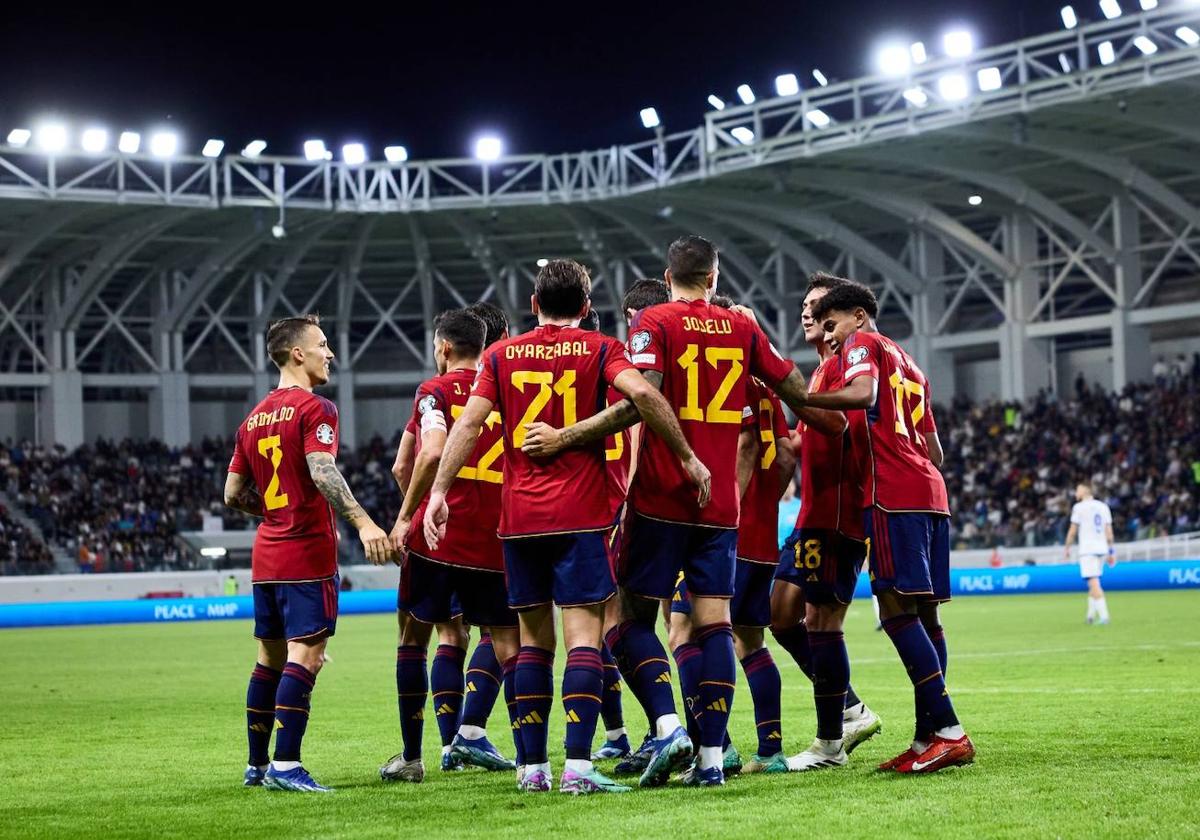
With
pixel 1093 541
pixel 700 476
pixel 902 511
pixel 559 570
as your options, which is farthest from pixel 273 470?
pixel 1093 541

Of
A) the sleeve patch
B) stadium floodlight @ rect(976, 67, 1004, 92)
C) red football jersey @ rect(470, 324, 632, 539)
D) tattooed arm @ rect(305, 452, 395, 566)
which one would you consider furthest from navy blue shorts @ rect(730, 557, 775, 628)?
stadium floodlight @ rect(976, 67, 1004, 92)

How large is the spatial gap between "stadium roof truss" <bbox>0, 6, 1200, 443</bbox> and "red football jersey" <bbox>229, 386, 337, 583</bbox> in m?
28.4

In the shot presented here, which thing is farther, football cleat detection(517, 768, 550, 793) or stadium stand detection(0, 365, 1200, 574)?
stadium stand detection(0, 365, 1200, 574)

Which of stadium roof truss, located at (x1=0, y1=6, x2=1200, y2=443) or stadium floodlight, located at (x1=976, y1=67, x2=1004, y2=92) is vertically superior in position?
stadium floodlight, located at (x1=976, y1=67, x2=1004, y2=92)

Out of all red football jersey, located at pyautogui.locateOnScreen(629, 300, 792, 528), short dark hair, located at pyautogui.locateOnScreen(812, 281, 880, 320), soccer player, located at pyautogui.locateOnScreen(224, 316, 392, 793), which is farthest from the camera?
short dark hair, located at pyautogui.locateOnScreen(812, 281, 880, 320)

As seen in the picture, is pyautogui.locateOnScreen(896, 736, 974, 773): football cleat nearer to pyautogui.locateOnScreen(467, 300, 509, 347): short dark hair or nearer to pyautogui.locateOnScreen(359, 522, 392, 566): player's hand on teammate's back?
pyautogui.locateOnScreen(359, 522, 392, 566): player's hand on teammate's back

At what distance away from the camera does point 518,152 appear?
46.0m

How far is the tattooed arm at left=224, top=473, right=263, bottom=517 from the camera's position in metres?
8.31

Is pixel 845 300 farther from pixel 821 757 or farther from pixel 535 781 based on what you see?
pixel 535 781

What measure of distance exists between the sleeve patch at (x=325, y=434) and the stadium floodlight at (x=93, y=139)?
34.5 meters

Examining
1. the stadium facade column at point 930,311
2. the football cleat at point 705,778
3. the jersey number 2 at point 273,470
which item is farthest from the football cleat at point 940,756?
the stadium facade column at point 930,311

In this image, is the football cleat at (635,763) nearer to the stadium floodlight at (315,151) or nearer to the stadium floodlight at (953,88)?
the stadium floodlight at (953,88)

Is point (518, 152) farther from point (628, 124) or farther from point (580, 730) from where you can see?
point (580, 730)

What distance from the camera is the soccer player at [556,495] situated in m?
7.12
